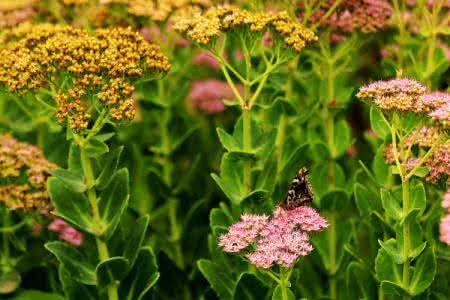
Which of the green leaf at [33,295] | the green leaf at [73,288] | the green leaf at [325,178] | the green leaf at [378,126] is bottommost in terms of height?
the green leaf at [33,295]

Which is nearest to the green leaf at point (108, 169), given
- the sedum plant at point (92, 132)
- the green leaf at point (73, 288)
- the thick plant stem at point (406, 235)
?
the sedum plant at point (92, 132)

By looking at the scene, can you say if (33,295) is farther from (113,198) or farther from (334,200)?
(334,200)

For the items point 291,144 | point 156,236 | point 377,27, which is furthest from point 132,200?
point 377,27

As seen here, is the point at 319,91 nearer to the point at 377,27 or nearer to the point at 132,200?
the point at 377,27

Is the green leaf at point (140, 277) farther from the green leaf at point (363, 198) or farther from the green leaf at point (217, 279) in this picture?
the green leaf at point (363, 198)

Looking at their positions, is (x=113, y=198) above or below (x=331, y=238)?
above

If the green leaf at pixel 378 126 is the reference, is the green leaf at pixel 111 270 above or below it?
below

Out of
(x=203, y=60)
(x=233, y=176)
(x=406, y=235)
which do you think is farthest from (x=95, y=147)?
(x=203, y=60)
